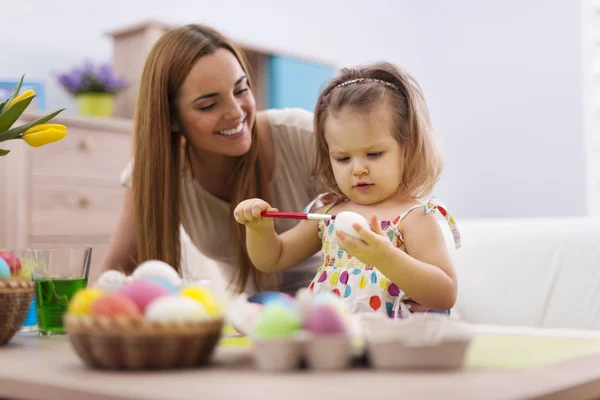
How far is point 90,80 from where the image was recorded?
3.26 meters

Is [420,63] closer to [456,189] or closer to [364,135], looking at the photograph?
[456,189]

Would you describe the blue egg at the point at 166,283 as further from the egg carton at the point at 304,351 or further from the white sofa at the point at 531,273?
the white sofa at the point at 531,273

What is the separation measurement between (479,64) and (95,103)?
9.05ft

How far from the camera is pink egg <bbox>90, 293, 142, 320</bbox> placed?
70 cm

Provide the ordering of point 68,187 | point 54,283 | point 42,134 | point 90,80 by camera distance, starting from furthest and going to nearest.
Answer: point 90,80, point 68,187, point 42,134, point 54,283

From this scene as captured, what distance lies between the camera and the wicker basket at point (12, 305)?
3.10 feet

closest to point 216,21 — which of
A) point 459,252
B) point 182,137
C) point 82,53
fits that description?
point 82,53

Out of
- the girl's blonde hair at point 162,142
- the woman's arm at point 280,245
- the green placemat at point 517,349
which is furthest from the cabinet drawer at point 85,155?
the green placemat at point 517,349

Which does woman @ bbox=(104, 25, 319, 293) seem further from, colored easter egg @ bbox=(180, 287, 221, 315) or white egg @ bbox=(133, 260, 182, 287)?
colored easter egg @ bbox=(180, 287, 221, 315)

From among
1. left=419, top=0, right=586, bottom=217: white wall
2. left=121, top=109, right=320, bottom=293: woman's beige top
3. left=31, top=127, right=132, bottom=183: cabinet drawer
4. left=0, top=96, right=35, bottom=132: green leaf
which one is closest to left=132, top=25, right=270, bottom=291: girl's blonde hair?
left=121, top=109, right=320, bottom=293: woman's beige top

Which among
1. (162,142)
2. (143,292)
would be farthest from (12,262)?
(162,142)

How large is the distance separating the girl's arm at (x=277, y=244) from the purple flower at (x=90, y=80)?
2.02 m

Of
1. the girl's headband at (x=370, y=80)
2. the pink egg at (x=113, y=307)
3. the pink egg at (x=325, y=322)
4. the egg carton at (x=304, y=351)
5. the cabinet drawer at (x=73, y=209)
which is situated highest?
the girl's headband at (x=370, y=80)

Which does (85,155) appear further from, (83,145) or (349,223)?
(349,223)
